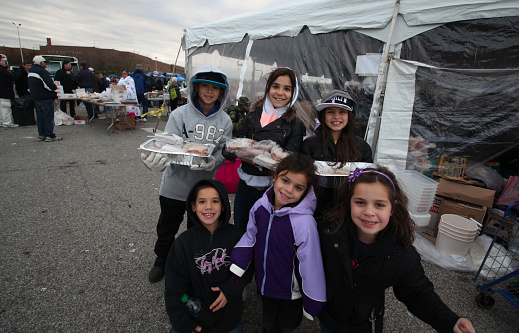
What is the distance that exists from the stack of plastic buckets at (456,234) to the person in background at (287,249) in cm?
239

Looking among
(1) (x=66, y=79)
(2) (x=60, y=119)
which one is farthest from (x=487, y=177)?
(1) (x=66, y=79)

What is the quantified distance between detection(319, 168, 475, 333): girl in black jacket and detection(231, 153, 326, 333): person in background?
103 millimetres

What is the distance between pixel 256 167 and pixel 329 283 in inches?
41.0

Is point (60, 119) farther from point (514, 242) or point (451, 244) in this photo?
point (514, 242)

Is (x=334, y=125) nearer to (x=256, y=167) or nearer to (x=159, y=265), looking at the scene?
(x=256, y=167)

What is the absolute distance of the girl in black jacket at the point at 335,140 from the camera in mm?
2049

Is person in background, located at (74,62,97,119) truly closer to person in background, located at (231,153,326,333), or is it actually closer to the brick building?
person in background, located at (231,153,326,333)

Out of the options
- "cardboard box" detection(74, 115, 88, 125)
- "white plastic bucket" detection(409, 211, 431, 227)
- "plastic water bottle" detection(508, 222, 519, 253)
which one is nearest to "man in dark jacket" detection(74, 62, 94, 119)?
"cardboard box" detection(74, 115, 88, 125)

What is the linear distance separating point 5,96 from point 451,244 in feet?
42.3

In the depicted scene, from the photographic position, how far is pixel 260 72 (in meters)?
6.48

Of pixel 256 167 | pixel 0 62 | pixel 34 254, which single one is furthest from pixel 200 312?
pixel 0 62

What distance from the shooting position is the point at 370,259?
4.82ft

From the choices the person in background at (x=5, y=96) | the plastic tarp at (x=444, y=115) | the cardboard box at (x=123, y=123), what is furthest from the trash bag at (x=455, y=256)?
the person in background at (x=5, y=96)

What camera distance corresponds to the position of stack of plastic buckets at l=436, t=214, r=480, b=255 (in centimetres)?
292
